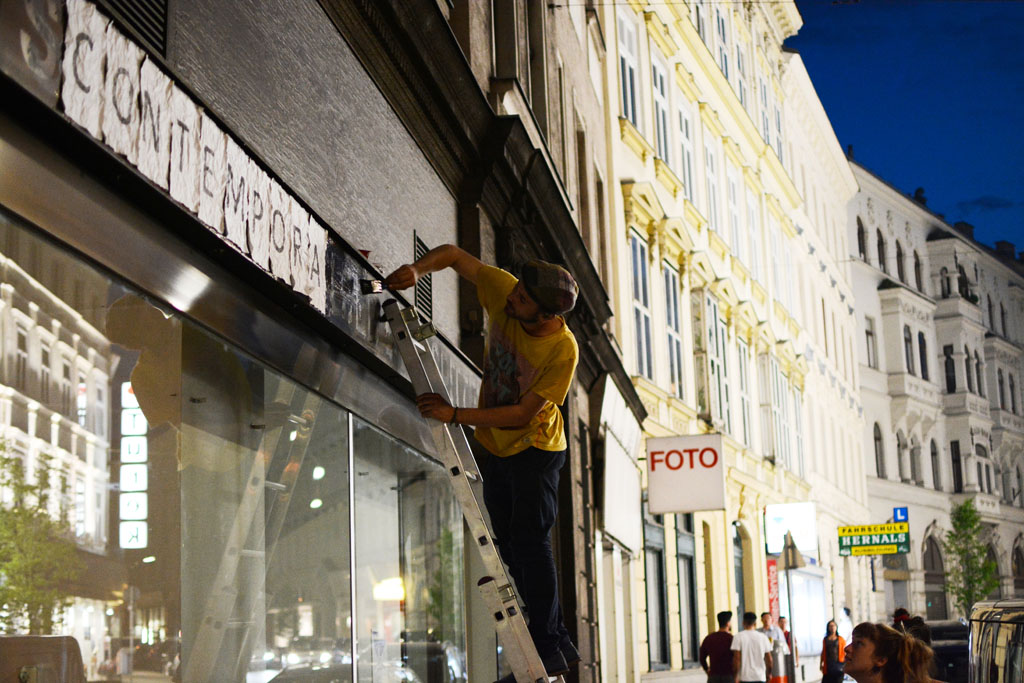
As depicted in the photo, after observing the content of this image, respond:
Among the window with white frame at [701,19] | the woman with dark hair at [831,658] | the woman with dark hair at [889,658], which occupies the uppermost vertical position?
the window with white frame at [701,19]

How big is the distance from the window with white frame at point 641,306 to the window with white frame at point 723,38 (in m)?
9.98

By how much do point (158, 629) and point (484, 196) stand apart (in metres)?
5.94

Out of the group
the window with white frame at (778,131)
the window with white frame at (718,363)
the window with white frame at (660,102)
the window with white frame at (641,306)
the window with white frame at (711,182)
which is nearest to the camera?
the window with white frame at (641,306)

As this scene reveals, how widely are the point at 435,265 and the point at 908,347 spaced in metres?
54.1

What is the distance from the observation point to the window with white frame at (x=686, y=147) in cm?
2597

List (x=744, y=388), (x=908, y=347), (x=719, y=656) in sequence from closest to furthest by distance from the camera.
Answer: (x=719, y=656)
(x=744, y=388)
(x=908, y=347)

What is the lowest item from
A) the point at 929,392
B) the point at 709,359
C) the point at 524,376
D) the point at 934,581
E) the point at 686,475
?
the point at 934,581

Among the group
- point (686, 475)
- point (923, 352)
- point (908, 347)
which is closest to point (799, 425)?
point (686, 475)

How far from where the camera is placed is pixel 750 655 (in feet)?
54.3

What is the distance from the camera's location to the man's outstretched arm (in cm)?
603

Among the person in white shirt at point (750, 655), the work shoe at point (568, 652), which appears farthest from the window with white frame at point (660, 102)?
the work shoe at point (568, 652)

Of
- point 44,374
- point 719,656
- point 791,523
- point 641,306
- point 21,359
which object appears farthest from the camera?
point 791,523

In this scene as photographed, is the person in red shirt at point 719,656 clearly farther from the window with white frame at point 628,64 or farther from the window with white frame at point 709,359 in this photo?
the window with white frame at point 709,359

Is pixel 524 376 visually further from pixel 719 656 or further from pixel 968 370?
pixel 968 370
